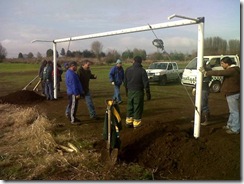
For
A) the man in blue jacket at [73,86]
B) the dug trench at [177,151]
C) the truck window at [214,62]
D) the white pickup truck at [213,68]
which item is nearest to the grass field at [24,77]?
the white pickup truck at [213,68]

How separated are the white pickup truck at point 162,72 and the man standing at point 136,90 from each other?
528 inches

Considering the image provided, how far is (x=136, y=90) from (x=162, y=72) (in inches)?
545

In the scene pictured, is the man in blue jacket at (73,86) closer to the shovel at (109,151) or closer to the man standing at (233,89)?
the shovel at (109,151)

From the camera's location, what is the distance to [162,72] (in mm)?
20797

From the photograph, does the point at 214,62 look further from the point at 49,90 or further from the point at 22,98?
the point at 22,98

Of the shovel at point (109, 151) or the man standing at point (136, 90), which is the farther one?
the man standing at point (136, 90)

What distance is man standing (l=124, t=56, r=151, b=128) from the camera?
7.21 meters

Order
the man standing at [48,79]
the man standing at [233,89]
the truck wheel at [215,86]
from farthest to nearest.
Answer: the truck wheel at [215,86]
the man standing at [48,79]
the man standing at [233,89]

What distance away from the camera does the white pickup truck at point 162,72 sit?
2072 cm

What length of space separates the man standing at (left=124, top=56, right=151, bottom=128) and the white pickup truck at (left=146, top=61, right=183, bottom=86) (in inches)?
528

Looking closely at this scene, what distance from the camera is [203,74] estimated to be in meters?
6.13

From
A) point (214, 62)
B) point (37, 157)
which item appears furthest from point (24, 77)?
point (37, 157)

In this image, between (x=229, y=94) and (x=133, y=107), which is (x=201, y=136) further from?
(x=133, y=107)

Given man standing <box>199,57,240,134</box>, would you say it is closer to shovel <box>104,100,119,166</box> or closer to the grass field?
shovel <box>104,100,119,166</box>
